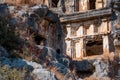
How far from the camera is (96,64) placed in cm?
2081

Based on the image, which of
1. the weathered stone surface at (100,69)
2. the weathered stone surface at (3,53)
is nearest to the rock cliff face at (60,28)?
the weathered stone surface at (100,69)

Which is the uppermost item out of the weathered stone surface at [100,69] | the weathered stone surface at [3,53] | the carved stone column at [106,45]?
the weathered stone surface at [3,53]

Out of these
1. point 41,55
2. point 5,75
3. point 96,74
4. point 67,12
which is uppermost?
point 5,75

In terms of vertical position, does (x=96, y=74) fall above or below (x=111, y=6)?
below

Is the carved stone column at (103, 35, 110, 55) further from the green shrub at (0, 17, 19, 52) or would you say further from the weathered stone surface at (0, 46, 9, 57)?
the weathered stone surface at (0, 46, 9, 57)

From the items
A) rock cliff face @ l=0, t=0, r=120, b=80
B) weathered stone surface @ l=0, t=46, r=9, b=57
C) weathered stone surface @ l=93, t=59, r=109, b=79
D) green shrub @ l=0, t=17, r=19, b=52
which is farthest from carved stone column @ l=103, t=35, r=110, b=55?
weathered stone surface @ l=0, t=46, r=9, b=57

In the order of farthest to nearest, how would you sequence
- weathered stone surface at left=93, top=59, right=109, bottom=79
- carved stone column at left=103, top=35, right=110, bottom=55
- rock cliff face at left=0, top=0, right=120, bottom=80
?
1. carved stone column at left=103, top=35, right=110, bottom=55
2. weathered stone surface at left=93, top=59, right=109, bottom=79
3. rock cliff face at left=0, top=0, right=120, bottom=80

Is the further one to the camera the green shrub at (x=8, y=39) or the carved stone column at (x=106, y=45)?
the carved stone column at (x=106, y=45)

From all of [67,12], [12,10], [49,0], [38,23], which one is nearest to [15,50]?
[12,10]

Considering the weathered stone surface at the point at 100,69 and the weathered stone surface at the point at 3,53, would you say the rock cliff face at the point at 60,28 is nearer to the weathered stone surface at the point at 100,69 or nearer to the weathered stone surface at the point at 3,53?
the weathered stone surface at the point at 100,69

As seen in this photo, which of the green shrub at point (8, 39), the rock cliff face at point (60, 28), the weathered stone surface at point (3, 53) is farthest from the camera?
the rock cliff face at point (60, 28)

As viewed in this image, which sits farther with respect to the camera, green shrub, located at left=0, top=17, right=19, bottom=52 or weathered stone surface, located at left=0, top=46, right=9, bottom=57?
green shrub, located at left=0, top=17, right=19, bottom=52

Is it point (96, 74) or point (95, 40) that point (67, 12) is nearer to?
point (95, 40)

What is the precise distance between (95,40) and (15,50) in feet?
49.3
